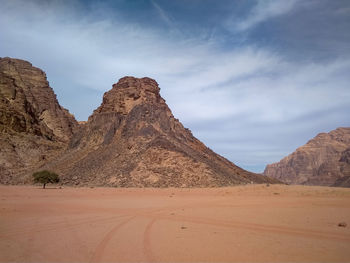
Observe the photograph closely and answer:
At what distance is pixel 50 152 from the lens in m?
68.3

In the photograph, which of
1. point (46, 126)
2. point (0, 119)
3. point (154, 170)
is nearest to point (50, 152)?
point (0, 119)

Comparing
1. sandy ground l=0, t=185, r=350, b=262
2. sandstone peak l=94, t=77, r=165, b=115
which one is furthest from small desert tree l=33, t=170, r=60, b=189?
sandy ground l=0, t=185, r=350, b=262

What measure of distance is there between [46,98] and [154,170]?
7075cm

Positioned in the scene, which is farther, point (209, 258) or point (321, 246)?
point (321, 246)

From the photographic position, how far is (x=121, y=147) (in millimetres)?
51562

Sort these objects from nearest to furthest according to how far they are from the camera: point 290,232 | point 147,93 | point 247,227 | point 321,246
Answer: point 321,246 → point 290,232 → point 247,227 → point 147,93

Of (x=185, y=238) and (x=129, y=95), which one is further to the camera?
(x=129, y=95)

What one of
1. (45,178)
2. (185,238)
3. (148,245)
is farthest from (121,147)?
(148,245)

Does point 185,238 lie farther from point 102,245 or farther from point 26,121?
point 26,121

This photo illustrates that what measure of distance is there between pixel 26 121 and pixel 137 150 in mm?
46385

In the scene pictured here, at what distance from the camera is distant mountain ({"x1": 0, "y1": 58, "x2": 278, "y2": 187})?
42812 mm

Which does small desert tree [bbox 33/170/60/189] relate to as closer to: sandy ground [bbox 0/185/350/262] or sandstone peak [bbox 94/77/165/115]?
sandstone peak [bbox 94/77/165/115]

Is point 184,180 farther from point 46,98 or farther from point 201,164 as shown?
point 46,98

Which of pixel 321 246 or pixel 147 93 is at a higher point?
pixel 147 93
